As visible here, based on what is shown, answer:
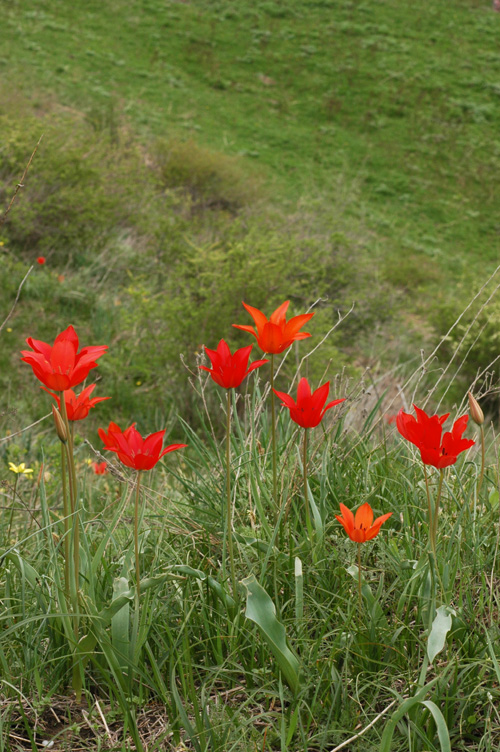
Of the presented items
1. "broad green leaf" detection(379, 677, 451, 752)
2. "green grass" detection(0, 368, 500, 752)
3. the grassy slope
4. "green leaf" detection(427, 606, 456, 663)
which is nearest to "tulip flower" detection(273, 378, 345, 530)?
"green grass" detection(0, 368, 500, 752)

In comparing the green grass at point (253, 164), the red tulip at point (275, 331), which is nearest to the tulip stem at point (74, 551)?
the red tulip at point (275, 331)

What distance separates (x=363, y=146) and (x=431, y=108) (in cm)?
320

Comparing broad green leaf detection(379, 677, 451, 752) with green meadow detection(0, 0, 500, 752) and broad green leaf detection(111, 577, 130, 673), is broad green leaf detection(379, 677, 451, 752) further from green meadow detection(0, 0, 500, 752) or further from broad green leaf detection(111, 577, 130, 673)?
broad green leaf detection(111, 577, 130, 673)

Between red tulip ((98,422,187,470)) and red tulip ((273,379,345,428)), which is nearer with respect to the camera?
red tulip ((98,422,187,470))

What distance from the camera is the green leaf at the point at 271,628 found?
1.29 m

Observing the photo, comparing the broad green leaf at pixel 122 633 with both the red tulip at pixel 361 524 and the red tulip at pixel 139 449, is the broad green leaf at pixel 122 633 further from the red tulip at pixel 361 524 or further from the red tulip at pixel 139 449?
the red tulip at pixel 361 524

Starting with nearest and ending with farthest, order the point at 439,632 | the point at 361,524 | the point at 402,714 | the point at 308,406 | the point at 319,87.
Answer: the point at 402,714
the point at 439,632
the point at 361,524
the point at 308,406
the point at 319,87

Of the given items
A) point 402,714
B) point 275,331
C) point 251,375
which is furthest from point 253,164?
point 402,714

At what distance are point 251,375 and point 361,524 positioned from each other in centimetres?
408

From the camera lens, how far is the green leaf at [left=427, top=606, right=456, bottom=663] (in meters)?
1.23

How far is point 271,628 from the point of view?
1.30 m

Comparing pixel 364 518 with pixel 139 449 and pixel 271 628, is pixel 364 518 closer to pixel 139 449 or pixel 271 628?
pixel 271 628

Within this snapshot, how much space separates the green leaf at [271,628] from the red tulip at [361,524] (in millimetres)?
223

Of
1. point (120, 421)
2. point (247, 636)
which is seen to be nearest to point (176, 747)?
point (247, 636)
